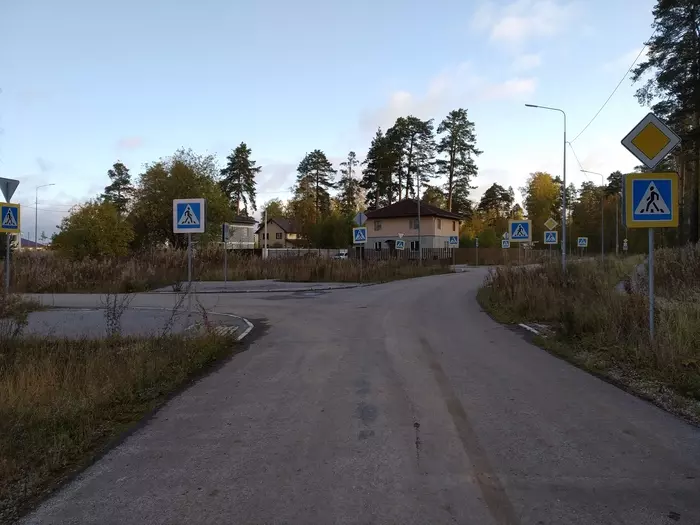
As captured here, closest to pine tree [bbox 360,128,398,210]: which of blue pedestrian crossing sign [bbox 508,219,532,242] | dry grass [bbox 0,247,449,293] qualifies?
dry grass [bbox 0,247,449,293]

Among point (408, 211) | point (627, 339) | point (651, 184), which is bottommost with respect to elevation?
point (627, 339)

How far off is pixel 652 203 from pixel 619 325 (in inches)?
88.8

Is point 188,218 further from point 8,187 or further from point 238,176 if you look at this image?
point 238,176

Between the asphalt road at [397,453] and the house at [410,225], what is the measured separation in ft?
176

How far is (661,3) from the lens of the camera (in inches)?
1304

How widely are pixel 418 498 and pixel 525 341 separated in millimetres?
7709

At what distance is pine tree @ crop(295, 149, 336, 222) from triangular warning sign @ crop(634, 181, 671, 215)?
79844 mm

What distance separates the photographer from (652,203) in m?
8.65

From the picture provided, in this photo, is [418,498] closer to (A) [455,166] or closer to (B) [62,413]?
(B) [62,413]

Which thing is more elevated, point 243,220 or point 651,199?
point 243,220

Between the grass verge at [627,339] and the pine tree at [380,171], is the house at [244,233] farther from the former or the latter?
the grass verge at [627,339]

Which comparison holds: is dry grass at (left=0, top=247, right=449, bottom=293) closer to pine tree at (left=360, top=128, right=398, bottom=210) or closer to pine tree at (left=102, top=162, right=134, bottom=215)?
pine tree at (left=360, top=128, right=398, bottom=210)

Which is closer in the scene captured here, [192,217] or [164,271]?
[192,217]

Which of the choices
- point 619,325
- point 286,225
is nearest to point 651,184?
point 619,325
